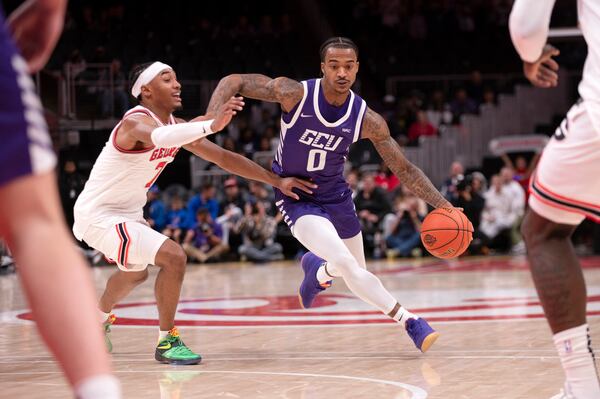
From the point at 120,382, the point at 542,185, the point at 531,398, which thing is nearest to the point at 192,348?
the point at 120,382

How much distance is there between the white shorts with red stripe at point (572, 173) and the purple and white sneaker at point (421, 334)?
274cm

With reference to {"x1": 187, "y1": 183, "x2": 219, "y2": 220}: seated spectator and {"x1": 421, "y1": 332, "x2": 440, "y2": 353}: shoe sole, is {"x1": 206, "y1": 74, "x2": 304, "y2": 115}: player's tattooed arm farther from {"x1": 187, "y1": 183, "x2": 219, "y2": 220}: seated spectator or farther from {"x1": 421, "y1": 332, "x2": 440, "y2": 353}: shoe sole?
{"x1": 187, "y1": 183, "x2": 219, "y2": 220}: seated spectator

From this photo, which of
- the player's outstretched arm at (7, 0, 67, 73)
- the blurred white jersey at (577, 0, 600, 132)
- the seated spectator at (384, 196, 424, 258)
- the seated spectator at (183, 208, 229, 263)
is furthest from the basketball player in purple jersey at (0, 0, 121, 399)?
the seated spectator at (384, 196, 424, 258)

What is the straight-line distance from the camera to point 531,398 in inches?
187

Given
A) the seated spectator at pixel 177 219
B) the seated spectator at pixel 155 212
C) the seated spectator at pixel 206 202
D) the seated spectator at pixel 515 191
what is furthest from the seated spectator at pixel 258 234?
the seated spectator at pixel 515 191

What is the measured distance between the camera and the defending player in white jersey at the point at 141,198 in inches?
250

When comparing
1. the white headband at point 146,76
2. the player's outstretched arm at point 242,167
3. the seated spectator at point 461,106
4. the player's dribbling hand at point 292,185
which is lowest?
the seated spectator at point 461,106

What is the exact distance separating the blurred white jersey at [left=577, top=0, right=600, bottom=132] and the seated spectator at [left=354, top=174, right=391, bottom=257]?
484 inches

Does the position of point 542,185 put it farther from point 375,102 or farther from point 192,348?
point 375,102

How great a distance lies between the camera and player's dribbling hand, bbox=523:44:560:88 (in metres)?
3.54

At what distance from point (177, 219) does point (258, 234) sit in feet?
4.44

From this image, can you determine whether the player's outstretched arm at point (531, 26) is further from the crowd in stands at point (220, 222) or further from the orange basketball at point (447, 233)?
the crowd in stands at point (220, 222)

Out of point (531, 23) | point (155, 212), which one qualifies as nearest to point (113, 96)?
point (155, 212)

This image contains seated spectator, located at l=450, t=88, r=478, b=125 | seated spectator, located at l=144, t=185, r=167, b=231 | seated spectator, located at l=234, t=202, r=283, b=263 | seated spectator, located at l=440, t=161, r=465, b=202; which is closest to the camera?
seated spectator, located at l=234, t=202, r=283, b=263
